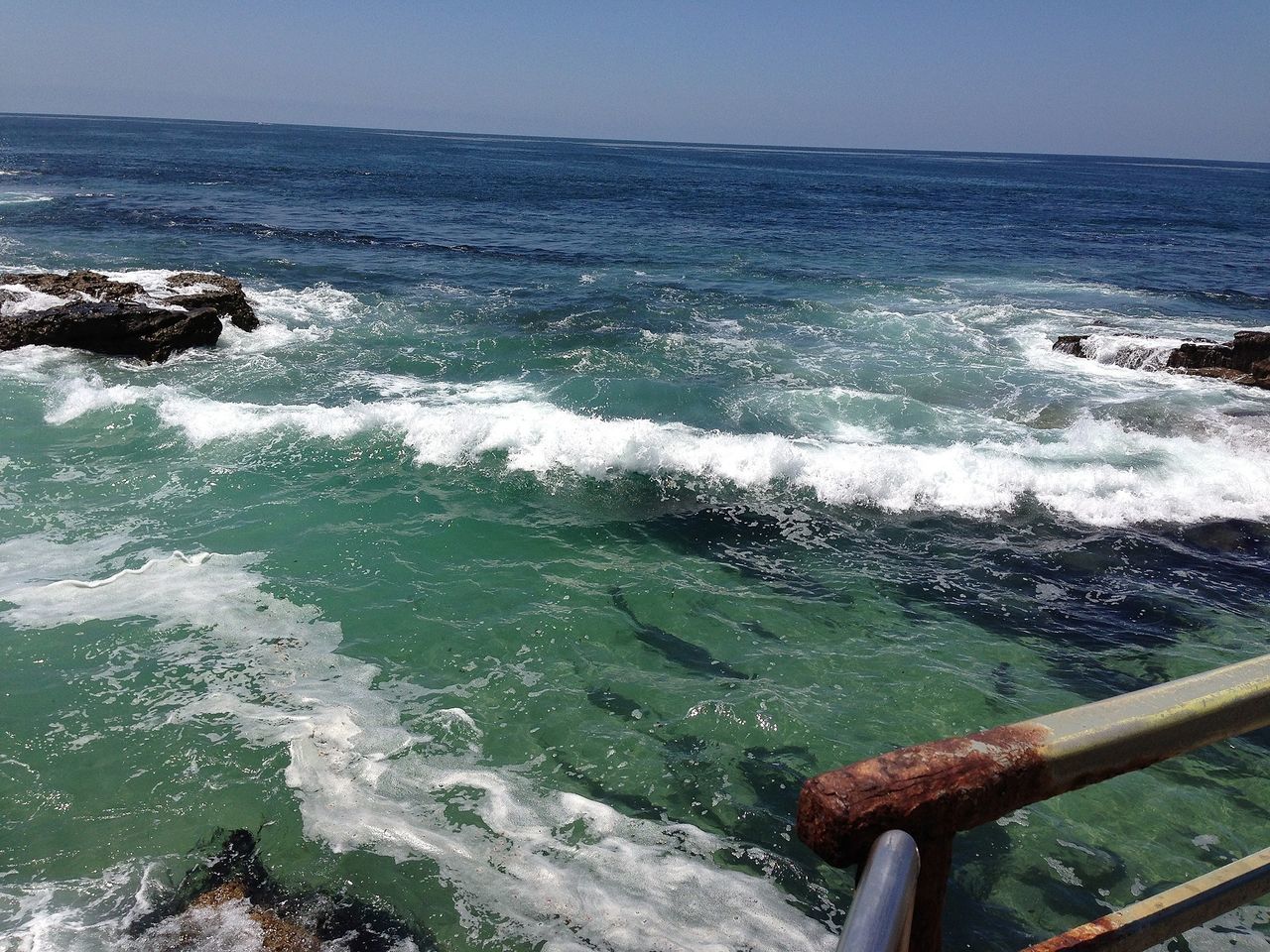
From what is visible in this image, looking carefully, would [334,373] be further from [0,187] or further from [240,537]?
[0,187]

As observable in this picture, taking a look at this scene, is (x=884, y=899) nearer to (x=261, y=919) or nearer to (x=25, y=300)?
(x=261, y=919)

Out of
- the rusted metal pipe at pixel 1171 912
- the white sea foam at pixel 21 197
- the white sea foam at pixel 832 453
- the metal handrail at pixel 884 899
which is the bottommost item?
the white sea foam at pixel 832 453

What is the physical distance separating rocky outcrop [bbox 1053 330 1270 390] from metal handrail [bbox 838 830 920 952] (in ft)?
62.3

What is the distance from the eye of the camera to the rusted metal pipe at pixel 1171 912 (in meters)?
1.47

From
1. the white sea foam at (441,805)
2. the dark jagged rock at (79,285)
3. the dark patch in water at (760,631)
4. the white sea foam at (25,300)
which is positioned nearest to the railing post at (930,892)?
the white sea foam at (441,805)

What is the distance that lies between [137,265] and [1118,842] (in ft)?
87.6

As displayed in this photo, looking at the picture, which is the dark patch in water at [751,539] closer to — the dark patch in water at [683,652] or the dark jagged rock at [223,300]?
the dark patch in water at [683,652]

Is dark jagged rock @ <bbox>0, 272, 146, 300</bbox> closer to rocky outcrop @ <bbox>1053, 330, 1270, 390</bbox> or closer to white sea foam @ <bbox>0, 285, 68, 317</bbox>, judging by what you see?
white sea foam @ <bbox>0, 285, 68, 317</bbox>

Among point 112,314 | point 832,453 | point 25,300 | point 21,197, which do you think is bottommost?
point 832,453

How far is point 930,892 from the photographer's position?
4.71 ft

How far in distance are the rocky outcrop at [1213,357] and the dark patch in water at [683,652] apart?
14799mm

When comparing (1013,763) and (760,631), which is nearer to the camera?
(1013,763)

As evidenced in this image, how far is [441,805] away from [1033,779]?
473 cm

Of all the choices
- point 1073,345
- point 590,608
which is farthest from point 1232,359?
point 590,608
